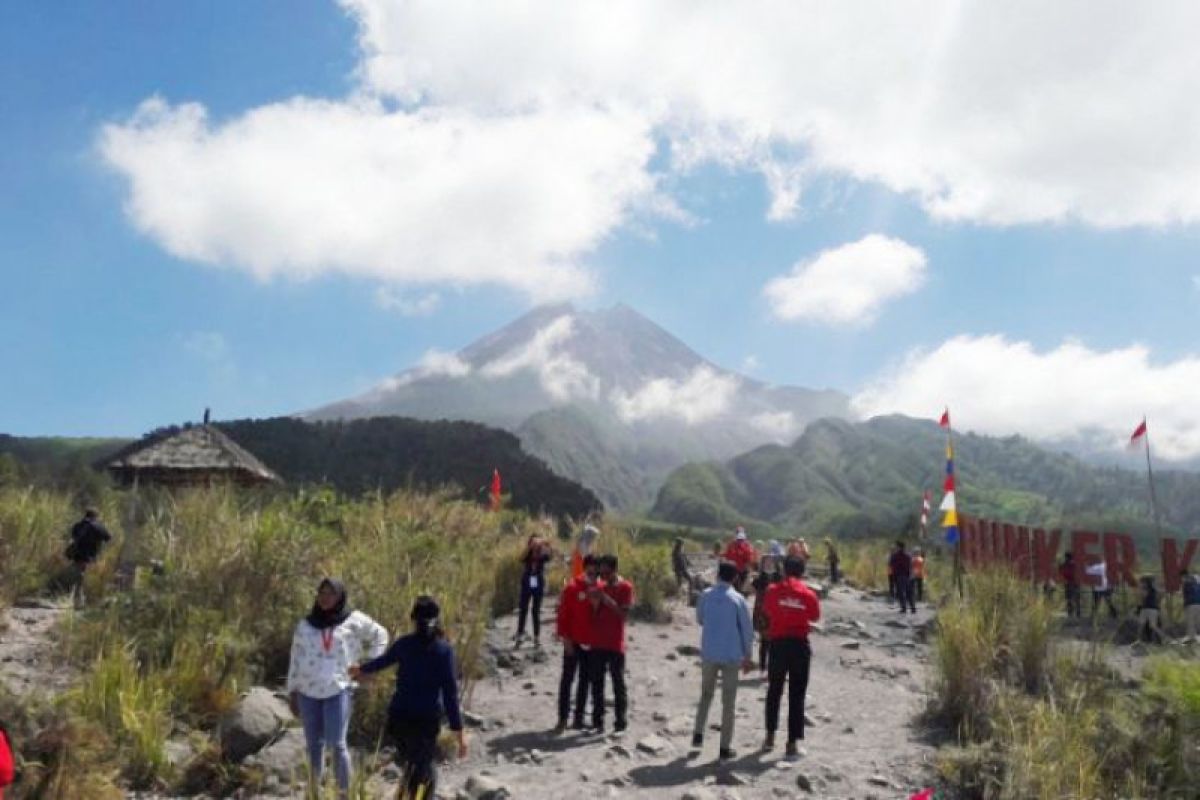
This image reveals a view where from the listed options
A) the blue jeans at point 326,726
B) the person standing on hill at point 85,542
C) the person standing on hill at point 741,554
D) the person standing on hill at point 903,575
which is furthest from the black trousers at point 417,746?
the person standing on hill at point 903,575

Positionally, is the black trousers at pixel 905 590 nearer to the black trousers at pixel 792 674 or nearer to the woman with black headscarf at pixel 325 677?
the black trousers at pixel 792 674

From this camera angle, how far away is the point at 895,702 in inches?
413

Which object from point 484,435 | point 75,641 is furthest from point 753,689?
point 484,435

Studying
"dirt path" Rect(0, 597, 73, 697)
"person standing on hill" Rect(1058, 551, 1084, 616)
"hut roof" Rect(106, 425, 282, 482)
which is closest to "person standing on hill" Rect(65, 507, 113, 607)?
"dirt path" Rect(0, 597, 73, 697)

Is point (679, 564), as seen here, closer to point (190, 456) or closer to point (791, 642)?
point (190, 456)

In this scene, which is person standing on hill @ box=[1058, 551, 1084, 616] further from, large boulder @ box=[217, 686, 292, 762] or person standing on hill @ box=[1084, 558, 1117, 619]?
large boulder @ box=[217, 686, 292, 762]

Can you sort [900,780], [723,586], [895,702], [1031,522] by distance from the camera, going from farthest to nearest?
[1031,522] → [895,702] → [723,586] → [900,780]

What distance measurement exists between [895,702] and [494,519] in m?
7.83

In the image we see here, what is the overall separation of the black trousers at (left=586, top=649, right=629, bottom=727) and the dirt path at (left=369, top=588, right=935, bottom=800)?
21 cm

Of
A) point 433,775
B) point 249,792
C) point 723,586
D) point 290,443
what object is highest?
point 290,443

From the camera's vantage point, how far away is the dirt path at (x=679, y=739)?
Answer: 7031 millimetres

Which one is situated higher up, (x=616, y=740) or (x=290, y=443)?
(x=290, y=443)

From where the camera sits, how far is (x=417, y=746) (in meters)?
5.69

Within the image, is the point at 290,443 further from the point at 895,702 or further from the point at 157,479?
the point at 895,702
